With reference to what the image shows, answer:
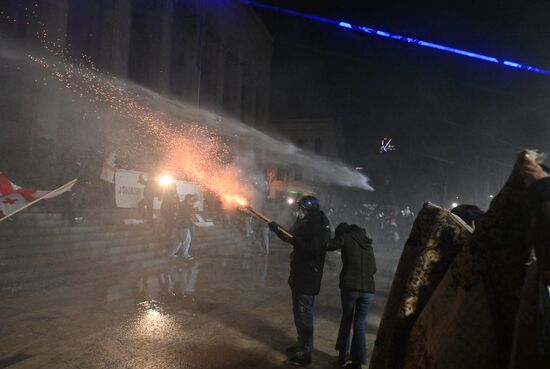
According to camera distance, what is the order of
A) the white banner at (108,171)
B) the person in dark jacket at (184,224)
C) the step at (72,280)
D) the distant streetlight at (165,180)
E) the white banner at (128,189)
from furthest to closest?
the distant streetlight at (165,180)
the white banner at (128,189)
the white banner at (108,171)
the person in dark jacket at (184,224)
the step at (72,280)

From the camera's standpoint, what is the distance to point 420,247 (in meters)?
1.77

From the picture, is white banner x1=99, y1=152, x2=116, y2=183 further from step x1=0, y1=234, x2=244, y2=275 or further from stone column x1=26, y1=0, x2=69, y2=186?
step x1=0, y1=234, x2=244, y2=275

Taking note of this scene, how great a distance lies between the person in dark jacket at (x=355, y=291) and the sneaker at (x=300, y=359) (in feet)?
1.53

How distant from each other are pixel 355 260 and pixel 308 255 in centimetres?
65

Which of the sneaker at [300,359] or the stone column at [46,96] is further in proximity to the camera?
the stone column at [46,96]

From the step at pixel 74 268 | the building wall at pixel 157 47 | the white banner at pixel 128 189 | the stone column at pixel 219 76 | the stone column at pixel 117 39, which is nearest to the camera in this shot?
the step at pixel 74 268

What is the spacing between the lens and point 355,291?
4746mm

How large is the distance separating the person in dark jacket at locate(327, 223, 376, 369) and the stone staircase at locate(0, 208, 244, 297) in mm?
6259

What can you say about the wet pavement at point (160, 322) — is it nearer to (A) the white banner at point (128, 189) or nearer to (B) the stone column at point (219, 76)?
(A) the white banner at point (128, 189)

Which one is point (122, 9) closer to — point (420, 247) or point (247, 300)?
point (247, 300)

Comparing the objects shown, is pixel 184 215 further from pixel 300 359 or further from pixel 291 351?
pixel 300 359

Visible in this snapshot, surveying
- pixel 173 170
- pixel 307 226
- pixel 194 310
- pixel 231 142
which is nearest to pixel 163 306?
pixel 194 310

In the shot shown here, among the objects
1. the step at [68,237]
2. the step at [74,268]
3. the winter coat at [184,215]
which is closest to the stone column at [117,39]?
the winter coat at [184,215]

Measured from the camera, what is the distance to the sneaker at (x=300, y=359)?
4.69 m
